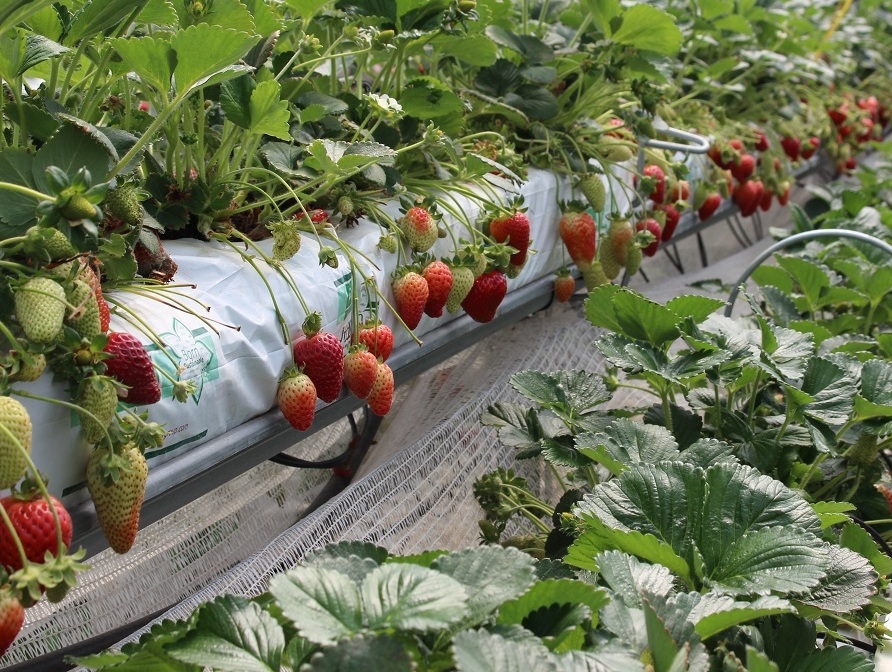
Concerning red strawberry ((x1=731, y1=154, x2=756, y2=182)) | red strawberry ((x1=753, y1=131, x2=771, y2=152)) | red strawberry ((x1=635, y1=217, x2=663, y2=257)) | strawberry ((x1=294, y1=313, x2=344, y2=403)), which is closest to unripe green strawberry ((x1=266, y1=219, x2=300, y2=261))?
strawberry ((x1=294, y1=313, x2=344, y2=403))

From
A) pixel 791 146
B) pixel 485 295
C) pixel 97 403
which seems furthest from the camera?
pixel 791 146

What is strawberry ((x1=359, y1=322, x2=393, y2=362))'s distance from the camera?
4.04 ft

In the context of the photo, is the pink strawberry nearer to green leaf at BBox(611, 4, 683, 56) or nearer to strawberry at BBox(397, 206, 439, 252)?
strawberry at BBox(397, 206, 439, 252)

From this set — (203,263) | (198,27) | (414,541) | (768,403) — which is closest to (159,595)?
(414,541)

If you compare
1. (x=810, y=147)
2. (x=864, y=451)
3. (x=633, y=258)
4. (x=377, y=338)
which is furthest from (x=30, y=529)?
(x=810, y=147)

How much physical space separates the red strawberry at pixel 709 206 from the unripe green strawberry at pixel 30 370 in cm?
194

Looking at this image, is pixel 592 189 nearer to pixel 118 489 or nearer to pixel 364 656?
pixel 118 489

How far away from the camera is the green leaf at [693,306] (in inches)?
51.4

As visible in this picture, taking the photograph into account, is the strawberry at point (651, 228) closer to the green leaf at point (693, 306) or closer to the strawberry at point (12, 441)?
the green leaf at point (693, 306)

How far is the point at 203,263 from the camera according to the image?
1.13 metres

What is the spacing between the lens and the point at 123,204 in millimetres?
976

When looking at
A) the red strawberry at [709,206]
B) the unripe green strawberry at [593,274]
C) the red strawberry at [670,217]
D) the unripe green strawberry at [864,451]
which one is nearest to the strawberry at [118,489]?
the unripe green strawberry at [864,451]

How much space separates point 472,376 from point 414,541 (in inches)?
19.3

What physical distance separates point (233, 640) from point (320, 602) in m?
0.08
